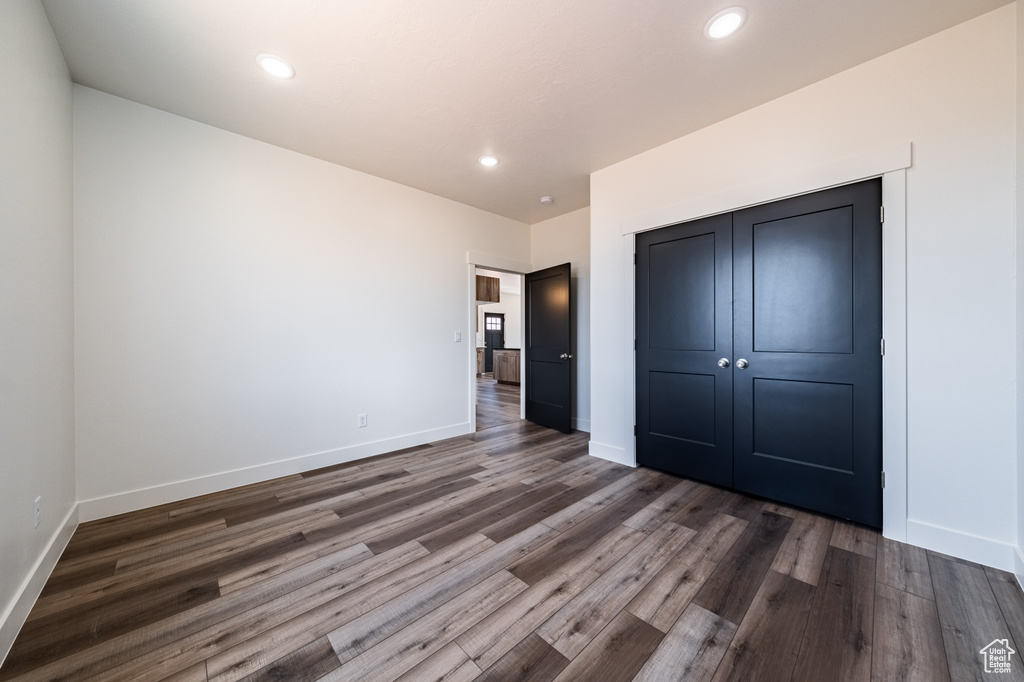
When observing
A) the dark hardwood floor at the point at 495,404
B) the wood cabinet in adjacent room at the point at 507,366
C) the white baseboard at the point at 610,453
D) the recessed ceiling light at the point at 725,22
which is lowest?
the dark hardwood floor at the point at 495,404

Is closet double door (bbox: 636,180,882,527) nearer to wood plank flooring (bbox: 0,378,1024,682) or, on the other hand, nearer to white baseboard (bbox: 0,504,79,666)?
wood plank flooring (bbox: 0,378,1024,682)

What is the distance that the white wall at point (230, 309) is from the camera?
2.36 m

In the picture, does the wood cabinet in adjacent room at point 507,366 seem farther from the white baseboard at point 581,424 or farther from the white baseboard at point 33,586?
the white baseboard at point 33,586

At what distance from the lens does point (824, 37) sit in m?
1.92

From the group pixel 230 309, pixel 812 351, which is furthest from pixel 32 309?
pixel 812 351

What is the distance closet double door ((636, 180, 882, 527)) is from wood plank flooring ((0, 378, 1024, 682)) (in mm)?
287

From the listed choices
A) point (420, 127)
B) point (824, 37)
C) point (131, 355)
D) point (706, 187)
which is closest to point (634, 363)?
point (706, 187)

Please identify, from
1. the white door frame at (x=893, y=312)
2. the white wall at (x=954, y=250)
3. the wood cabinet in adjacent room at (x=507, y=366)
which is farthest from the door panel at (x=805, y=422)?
the wood cabinet in adjacent room at (x=507, y=366)

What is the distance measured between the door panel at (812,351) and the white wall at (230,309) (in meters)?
2.97

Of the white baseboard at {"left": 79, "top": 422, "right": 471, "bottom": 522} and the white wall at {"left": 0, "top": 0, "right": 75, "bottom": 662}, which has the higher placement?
the white wall at {"left": 0, "top": 0, "right": 75, "bottom": 662}

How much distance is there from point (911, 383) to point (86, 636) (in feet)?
13.1

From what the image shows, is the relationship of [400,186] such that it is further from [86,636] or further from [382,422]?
[86,636]

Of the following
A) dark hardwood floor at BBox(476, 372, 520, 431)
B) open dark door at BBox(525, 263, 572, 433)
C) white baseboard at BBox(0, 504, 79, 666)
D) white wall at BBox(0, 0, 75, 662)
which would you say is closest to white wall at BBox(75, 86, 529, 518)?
white wall at BBox(0, 0, 75, 662)

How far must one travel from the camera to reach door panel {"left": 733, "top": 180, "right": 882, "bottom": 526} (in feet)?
7.07
